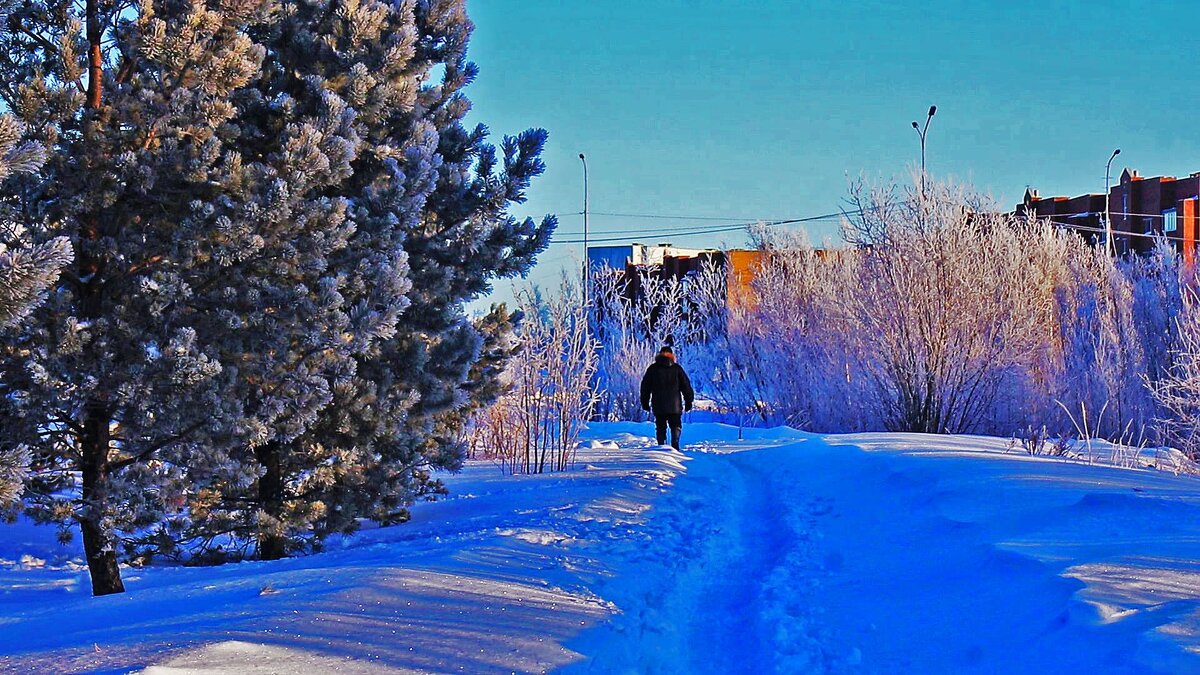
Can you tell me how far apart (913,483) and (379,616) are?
21.4 ft

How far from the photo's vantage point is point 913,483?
34.0 feet

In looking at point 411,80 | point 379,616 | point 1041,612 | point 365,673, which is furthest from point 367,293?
point 1041,612

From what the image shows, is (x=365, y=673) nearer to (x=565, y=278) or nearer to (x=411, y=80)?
(x=411, y=80)

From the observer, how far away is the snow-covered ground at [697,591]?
4898 mm

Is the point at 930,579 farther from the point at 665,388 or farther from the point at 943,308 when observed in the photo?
the point at 943,308

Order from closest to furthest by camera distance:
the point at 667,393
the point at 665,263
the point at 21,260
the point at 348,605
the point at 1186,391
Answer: the point at 21,260 < the point at 348,605 < the point at 1186,391 < the point at 667,393 < the point at 665,263

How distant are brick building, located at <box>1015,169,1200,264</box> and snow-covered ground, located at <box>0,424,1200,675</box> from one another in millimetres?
41447

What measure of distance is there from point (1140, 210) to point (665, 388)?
4296cm

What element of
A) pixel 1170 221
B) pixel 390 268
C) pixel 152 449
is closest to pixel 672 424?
pixel 390 268

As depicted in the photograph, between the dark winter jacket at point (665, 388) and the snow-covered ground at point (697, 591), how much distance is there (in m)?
6.74

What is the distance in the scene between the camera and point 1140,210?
51.2 m

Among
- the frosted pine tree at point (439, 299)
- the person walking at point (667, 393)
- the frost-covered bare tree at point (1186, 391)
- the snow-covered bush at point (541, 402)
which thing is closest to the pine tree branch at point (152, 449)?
the frosted pine tree at point (439, 299)

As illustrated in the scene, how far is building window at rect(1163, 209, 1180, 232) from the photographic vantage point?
47.2 metres

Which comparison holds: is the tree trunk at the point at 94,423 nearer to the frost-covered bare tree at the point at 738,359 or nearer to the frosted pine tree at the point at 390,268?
the frosted pine tree at the point at 390,268
